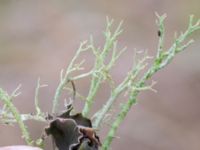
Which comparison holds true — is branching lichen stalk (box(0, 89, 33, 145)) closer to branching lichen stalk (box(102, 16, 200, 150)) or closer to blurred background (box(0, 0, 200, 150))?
branching lichen stalk (box(102, 16, 200, 150))

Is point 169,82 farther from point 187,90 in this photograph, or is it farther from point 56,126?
point 56,126

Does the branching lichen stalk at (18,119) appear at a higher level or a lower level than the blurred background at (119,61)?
higher

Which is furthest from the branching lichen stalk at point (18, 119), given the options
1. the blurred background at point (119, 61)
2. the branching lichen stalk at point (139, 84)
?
the blurred background at point (119, 61)

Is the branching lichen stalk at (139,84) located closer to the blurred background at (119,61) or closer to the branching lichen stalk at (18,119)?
the branching lichen stalk at (18,119)

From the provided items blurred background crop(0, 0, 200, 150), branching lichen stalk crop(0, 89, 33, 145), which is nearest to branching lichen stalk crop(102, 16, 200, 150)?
branching lichen stalk crop(0, 89, 33, 145)

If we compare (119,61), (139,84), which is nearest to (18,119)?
(139,84)

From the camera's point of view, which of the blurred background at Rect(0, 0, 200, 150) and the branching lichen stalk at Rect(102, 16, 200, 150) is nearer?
the branching lichen stalk at Rect(102, 16, 200, 150)

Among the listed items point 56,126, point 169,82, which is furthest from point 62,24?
point 56,126

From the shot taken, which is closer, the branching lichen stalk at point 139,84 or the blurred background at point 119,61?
the branching lichen stalk at point 139,84
